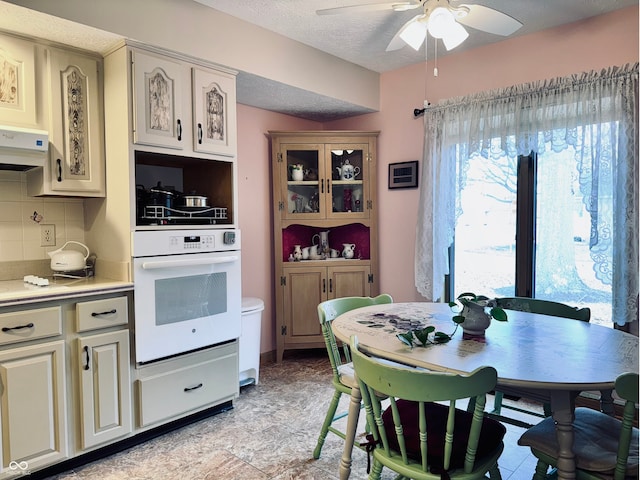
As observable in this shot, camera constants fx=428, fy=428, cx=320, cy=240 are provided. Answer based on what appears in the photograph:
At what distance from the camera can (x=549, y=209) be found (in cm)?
288

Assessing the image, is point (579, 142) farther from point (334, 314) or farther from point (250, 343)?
point (250, 343)


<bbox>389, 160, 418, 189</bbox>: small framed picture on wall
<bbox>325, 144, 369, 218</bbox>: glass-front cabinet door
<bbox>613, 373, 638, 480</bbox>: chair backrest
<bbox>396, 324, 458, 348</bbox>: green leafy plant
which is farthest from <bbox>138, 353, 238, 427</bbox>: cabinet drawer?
<bbox>613, 373, 638, 480</bbox>: chair backrest

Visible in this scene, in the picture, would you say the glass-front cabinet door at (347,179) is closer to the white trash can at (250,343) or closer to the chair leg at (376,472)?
the white trash can at (250,343)

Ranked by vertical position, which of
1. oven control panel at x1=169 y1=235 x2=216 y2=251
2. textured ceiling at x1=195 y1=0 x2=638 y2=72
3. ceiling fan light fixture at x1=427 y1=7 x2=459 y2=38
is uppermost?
textured ceiling at x1=195 y1=0 x2=638 y2=72

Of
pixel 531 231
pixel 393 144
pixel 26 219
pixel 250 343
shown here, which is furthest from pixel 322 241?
pixel 26 219

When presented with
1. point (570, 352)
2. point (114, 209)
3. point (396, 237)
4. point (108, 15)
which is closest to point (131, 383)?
point (114, 209)

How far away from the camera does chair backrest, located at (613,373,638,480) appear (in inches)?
47.9

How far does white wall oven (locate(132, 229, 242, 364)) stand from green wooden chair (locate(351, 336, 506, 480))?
131cm

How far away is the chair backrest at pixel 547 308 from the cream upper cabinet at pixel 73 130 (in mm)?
2461

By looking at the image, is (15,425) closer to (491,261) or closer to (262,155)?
(262,155)

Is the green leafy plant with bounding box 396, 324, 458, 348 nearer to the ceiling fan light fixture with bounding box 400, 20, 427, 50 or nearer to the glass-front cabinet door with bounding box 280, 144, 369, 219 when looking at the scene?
the ceiling fan light fixture with bounding box 400, 20, 427, 50

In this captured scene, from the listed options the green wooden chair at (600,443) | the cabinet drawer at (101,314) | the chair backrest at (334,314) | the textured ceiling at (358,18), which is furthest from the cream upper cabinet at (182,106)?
the green wooden chair at (600,443)

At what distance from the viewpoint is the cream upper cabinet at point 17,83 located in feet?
7.13

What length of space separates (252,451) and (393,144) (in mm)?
2668
